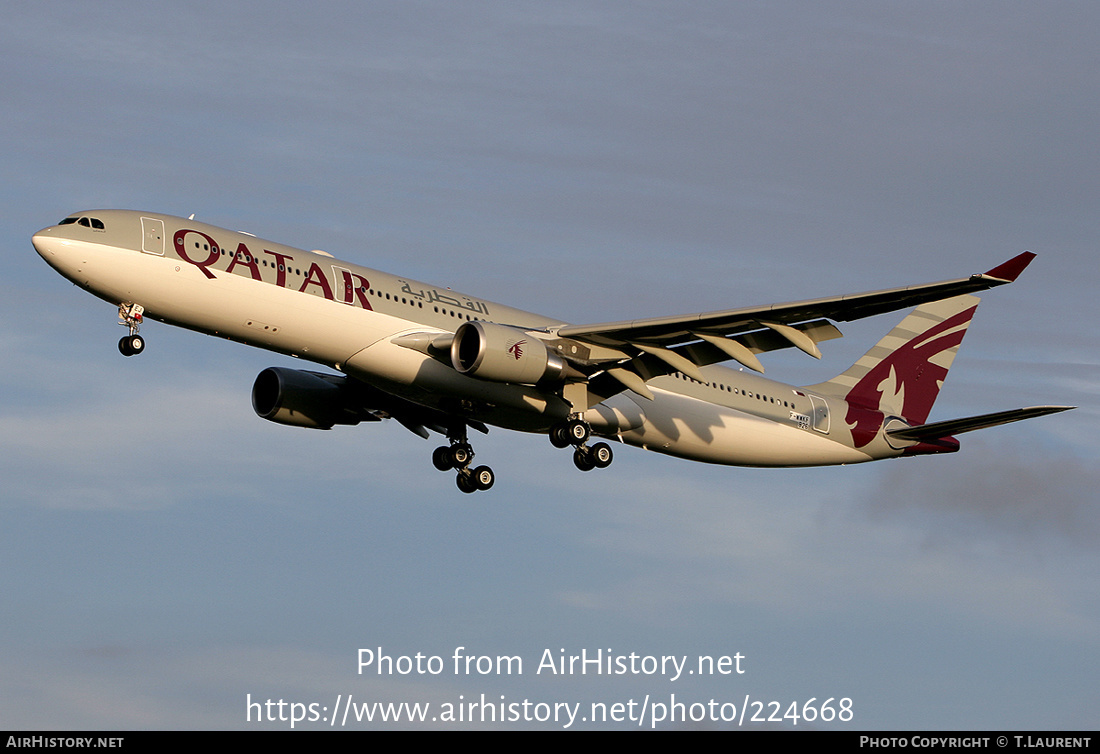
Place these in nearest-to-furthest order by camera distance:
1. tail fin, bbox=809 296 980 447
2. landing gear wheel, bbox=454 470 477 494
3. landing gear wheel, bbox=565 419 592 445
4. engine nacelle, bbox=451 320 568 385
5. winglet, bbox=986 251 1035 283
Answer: winglet, bbox=986 251 1035 283 → engine nacelle, bbox=451 320 568 385 → landing gear wheel, bbox=565 419 592 445 → landing gear wheel, bbox=454 470 477 494 → tail fin, bbox=809 296 980 447

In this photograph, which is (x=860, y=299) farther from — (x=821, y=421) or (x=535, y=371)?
(x=821, y=421)

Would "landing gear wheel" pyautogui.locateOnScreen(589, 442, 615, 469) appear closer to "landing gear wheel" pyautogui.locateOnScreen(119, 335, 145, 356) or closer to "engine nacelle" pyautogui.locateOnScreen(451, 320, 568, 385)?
"engine nacelle" pyautogui.locateOnScreen(451, 320, 568, 385)

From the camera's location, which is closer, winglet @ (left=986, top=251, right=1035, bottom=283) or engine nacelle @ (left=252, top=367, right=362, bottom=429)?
winglet @ (left=986, top=251, right=1035, bottom=283)

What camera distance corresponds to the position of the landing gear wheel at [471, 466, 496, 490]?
4378 cm

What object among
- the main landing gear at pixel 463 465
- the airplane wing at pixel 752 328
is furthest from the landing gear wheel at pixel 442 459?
the airplane wing at pixel 752 328

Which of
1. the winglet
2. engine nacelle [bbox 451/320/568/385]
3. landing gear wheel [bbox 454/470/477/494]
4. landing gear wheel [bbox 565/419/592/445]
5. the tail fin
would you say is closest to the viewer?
the winglet

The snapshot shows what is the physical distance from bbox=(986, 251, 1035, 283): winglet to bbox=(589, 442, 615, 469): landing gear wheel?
1286 centimetres

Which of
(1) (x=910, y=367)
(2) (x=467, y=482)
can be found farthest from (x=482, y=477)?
(1) (x=910, y=367)

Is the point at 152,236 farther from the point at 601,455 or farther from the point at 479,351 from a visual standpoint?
the point at 601,455

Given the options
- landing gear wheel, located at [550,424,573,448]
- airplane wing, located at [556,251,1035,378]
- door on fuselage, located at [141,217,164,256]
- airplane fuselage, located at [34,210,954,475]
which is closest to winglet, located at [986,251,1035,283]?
airplane wing, located at [556,251,1035,378]

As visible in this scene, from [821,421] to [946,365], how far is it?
8.00 m

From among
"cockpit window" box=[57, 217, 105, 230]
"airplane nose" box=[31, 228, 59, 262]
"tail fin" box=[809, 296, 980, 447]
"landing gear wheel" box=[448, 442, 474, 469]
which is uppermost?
"tail fin" box=[809, 296, 980, 447]

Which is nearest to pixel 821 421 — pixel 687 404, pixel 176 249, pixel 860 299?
pixel 687 404

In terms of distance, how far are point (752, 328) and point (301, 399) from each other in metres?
14.9
